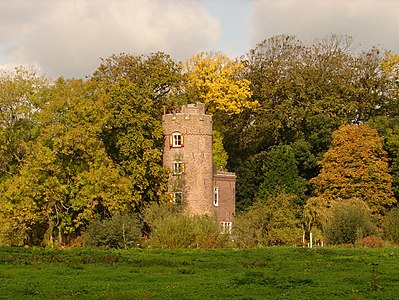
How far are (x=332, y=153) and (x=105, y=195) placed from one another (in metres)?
18.6

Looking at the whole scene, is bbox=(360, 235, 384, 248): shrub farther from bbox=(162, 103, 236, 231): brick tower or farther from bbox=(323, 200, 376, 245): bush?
bbox=(162, 103, 236, 231): brick tower

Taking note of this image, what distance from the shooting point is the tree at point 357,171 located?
183ft

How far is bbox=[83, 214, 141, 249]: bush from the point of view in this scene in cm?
4394

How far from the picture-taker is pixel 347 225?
4500 centimetres

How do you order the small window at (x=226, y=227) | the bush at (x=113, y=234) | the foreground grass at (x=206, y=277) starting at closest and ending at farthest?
the foreground grass at (x=206, y=277)
the bush at (x=113, y=234)
the small window at (x=226, y=227)

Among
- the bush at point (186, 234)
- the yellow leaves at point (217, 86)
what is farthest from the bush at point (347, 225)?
the yellow leaves at point (217, 86)

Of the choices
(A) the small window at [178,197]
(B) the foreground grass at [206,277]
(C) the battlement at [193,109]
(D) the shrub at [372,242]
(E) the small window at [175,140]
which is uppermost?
(C) the battlement at [193,109]

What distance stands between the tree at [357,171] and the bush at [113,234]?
56.9 feet

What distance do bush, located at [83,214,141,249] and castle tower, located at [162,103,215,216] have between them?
1116 centimetres

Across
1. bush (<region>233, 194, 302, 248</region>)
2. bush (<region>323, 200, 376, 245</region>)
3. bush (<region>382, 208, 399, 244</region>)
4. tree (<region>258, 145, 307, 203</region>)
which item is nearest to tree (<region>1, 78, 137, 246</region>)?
bush (<region>233, 194, 302, 248</region>)

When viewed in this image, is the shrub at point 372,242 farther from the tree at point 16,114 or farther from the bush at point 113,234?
the tree at point 16,114

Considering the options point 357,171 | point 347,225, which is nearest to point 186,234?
point 347,225

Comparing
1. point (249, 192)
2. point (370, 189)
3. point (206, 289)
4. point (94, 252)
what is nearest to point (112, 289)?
point (206, 289)

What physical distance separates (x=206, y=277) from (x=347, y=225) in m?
23.8
